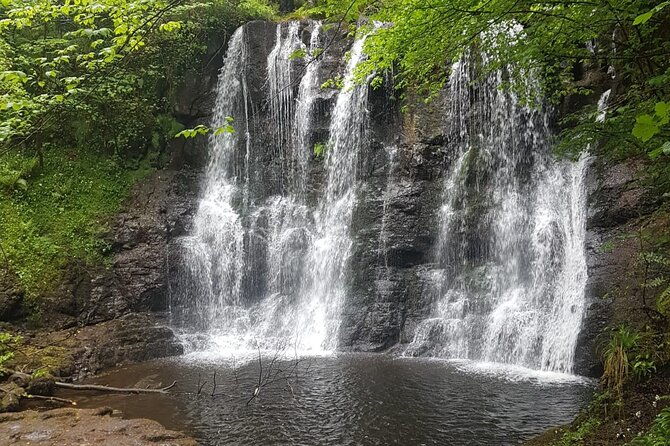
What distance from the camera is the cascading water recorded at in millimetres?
13766

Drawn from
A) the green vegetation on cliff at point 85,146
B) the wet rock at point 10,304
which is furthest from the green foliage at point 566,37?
the wet rock at point 10,304

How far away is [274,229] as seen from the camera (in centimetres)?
1578

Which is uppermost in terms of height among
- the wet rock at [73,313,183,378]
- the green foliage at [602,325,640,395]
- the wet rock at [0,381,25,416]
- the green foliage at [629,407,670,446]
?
the green foliage at [602,325,640,395]

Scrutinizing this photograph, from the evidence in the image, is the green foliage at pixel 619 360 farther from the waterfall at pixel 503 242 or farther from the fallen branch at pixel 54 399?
the fallen branch at pixel 54 399

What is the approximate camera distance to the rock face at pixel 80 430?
646 centimetres

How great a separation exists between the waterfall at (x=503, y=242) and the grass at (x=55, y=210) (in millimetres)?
9483

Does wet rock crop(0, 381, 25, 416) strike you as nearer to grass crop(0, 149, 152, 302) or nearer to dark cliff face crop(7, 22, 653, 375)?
dark cliff face crop(7, 22, 653, 375)

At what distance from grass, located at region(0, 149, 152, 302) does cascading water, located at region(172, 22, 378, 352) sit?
265 centimetres

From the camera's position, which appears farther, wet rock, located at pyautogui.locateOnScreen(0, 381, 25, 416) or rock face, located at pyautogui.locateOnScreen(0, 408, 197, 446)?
wet rock, located at pyautogui.locateOnScreen(0, 381, 25, 416)

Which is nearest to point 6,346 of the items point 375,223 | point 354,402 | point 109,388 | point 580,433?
point 109,388

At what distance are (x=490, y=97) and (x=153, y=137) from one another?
Answer: 1153cm

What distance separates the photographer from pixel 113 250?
47.0 ft

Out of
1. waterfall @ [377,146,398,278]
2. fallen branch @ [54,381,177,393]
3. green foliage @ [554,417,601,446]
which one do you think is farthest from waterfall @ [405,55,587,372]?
fallen branch @ [54,381,177,393]

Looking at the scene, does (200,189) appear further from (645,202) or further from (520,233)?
(645,202)
